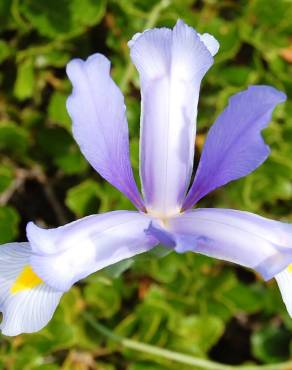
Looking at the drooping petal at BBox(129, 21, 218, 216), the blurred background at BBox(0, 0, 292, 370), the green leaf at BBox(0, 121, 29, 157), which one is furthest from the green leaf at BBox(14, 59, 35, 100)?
the drooping petal at BBox(129, 21, 218, 216)

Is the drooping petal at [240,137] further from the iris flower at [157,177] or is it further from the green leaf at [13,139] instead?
the green leaf at [13,139]

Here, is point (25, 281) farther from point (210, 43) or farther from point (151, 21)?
point (151, 21)

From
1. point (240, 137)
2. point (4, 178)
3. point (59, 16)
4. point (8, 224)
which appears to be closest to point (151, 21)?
point (59, 16)

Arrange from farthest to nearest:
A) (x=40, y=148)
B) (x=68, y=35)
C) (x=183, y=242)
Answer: (x=40, y=148) < (x=68, y=35) < (x=183, y=242)

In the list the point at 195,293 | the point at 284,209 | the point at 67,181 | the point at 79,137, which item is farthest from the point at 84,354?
the point at 79,137

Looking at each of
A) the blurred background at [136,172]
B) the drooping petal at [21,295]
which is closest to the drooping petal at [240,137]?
the drooping petal at [21,295]

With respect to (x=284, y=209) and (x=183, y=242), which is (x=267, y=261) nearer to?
(x=183, y=242)
